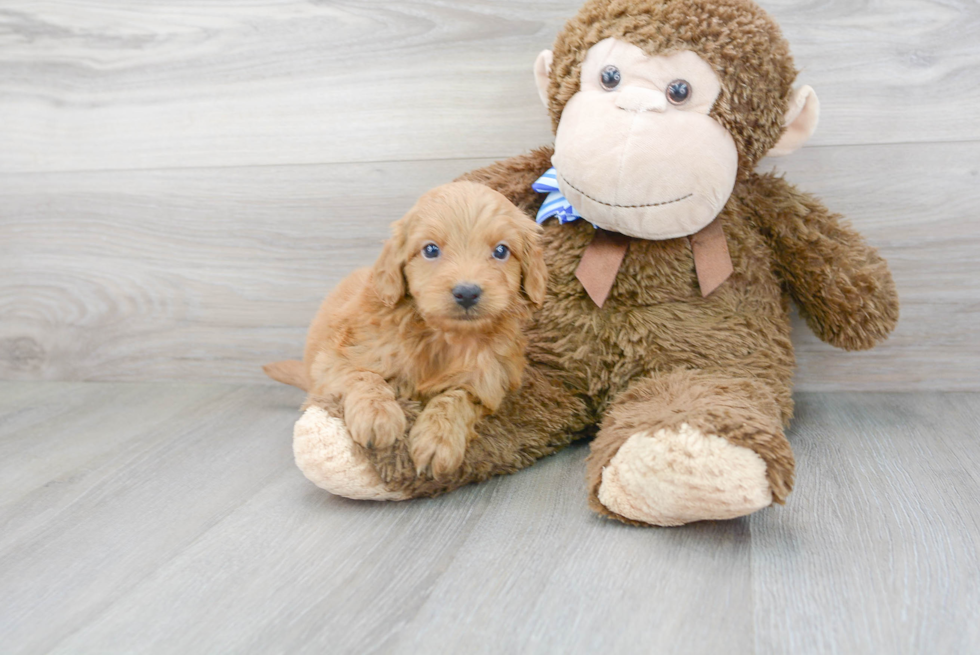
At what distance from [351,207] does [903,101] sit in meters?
0.99

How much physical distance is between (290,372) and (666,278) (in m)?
0.67

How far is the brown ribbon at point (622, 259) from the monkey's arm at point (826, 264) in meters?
0.12

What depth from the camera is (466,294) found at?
921 mm

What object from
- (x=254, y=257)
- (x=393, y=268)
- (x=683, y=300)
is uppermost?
(x=393, y=268)

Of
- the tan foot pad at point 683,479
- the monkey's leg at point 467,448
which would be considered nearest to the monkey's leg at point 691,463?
the tan foot pad at point 683,479

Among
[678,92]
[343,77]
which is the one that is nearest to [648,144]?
[678,92]

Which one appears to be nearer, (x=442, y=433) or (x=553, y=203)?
(x=442, y=433)

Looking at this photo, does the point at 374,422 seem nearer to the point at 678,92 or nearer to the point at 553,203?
the point at 553,203

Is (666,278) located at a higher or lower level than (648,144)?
lower

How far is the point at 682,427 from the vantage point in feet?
3.08

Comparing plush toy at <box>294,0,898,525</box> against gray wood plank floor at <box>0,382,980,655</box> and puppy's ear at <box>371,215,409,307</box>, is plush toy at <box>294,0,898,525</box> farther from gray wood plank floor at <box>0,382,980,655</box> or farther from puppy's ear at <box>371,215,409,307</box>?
puppy's ear at <box>371,215,409,307</box>

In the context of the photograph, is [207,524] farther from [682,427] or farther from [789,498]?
[789,498]

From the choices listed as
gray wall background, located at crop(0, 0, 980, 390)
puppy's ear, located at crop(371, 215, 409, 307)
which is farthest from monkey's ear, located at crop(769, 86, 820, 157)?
puppy's ear, located at crop(371, 215, 409, 307)

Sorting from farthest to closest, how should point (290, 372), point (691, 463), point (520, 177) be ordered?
point (290, 372) < point (520, 177) < point (691, 463)
